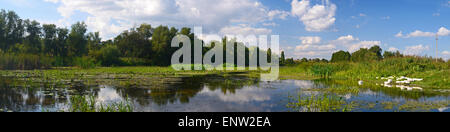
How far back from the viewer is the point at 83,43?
173ft

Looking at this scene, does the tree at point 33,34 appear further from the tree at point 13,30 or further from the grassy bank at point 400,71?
the grassy bank at point 400,71

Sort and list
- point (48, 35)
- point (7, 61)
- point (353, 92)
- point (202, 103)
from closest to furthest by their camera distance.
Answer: point (202, 103)
point (353, 92)
point (7, 61)
point (48, 35)

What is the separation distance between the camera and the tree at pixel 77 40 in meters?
50.4

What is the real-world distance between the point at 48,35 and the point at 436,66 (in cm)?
5538

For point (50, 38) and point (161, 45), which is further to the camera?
point (161, 45)

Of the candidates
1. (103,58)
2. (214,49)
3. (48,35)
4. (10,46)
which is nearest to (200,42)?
(214,49)

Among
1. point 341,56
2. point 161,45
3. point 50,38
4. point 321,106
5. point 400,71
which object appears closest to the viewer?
point 321,106

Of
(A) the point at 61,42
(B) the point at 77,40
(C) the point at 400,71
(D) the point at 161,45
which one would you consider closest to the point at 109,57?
(D) the point at 161,45

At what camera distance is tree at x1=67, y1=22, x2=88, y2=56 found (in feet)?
165

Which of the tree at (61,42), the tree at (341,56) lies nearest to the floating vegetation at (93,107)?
Answer: the tree at (341,56)

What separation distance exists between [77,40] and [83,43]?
198 cm

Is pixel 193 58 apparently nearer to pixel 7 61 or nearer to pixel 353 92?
pixel 7 61

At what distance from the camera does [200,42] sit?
56156 mm

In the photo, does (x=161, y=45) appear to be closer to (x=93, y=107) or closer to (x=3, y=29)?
(x=3, y=29)
